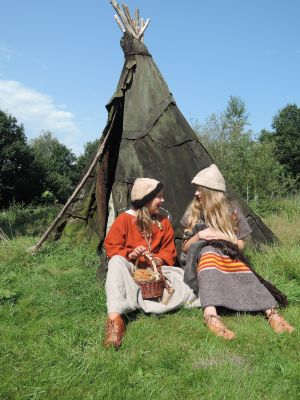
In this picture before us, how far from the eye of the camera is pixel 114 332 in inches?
124

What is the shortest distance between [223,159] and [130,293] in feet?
38.5

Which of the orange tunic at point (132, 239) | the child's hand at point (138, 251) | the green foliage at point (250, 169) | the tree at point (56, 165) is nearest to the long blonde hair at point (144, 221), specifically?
the orange tunic at point (132, 239)

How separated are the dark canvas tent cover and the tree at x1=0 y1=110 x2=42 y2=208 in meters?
20.8

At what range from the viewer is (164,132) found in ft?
17.6

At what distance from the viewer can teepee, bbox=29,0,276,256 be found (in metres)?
5.12

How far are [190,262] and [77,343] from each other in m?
1.20

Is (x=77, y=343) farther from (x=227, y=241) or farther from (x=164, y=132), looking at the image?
(x=164, y=132)

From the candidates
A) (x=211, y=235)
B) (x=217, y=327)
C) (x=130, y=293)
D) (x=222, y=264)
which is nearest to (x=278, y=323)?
(x=217, y=327)

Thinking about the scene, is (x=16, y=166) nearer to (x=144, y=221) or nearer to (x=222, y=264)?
(x=144, y=221)

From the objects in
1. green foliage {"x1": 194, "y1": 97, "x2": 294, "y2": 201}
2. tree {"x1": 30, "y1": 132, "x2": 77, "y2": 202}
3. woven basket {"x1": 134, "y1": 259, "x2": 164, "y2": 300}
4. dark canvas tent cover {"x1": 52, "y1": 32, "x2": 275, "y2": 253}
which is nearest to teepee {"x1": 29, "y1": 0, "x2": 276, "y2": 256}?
dark canvas tent cover {"x1": 52, "y1": 32, "x2": 275, "y2": 253}

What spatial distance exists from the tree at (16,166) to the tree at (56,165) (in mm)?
1471

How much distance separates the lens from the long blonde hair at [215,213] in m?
3.88

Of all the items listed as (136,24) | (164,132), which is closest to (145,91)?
(164,132)

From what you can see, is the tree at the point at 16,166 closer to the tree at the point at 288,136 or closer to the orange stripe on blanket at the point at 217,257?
the tree at the point at 288,136
